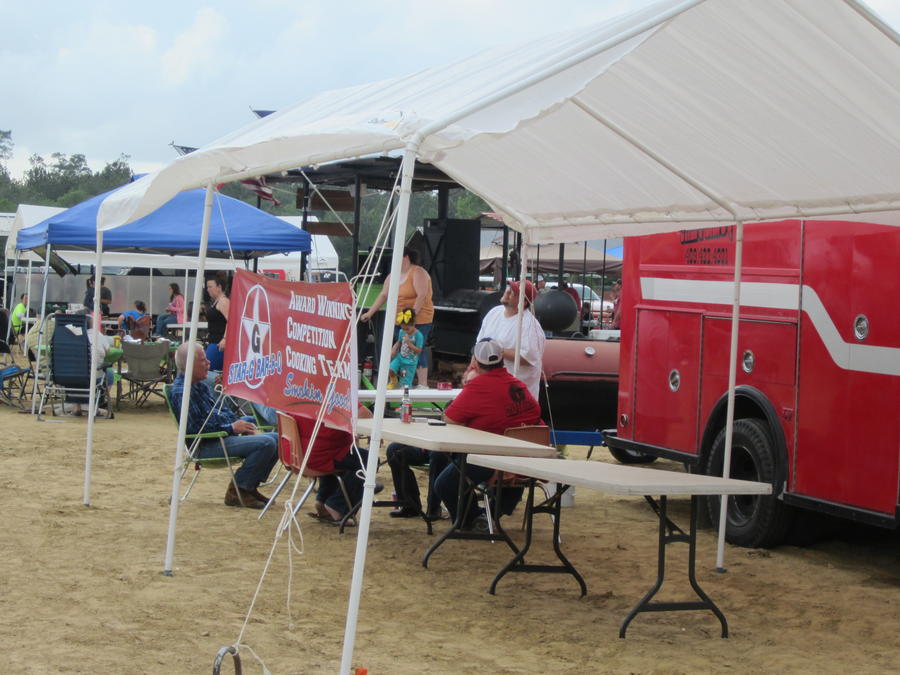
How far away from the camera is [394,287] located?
389cm

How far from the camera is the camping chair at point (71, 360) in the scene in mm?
12695

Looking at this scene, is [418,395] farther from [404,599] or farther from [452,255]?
[452,255]

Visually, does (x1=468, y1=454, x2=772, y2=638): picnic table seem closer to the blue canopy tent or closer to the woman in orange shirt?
the woman in orange shirt

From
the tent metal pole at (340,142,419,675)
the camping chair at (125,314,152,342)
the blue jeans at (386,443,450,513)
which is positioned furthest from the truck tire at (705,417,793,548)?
the camping chair at (125,314,152,342)

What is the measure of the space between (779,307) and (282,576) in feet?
11.2

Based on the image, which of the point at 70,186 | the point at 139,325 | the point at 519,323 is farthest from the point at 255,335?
the point at 70,186

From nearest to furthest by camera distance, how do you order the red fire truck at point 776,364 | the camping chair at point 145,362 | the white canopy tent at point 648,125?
the white canopy tent at point 648,125 < the red fire truck at point 776,364 < the camping chair at point 145,362

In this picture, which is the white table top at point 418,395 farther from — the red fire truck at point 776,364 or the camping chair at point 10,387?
the camping chair at point 10,387

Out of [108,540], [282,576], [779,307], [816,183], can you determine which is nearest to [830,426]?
[779,307]

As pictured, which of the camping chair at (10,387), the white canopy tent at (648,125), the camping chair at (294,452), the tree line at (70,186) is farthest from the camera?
the tree line at (70,186)

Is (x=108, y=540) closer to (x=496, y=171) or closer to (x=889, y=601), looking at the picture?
(x=496, y=171)

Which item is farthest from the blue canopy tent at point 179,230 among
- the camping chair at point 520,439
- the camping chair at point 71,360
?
the camping chair at point 520,439

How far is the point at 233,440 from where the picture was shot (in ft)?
25.9

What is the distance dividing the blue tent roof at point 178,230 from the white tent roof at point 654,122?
4.47 metres
